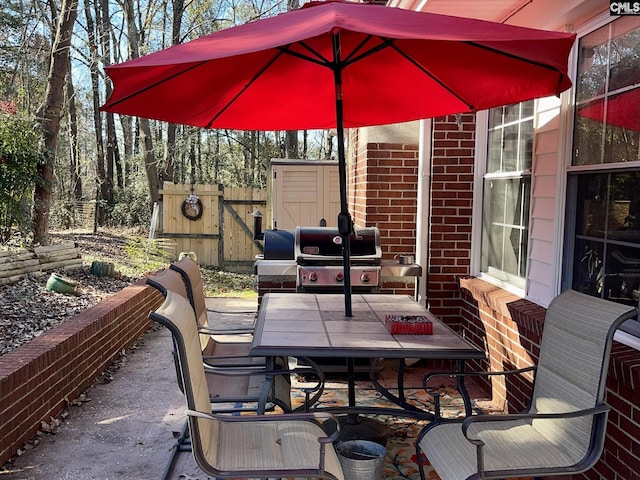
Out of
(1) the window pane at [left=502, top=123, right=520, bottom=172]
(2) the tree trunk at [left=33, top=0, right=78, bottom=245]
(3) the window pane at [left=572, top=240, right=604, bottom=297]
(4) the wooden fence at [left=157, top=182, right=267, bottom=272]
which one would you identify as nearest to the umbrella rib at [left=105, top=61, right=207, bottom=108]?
(3) the window pane at [left=572, top=240, right=604, bottom=297]

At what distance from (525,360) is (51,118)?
7295mm

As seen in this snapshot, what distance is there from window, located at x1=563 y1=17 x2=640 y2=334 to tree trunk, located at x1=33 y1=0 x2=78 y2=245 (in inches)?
276

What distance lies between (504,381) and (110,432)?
8.89 ft

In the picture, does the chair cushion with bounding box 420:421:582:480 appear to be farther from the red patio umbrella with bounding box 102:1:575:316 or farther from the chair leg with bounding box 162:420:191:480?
the chair leg with bounding box 162:420:191:480

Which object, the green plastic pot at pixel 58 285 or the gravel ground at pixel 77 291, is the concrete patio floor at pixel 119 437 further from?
the green plastic pot at pixel 58 285

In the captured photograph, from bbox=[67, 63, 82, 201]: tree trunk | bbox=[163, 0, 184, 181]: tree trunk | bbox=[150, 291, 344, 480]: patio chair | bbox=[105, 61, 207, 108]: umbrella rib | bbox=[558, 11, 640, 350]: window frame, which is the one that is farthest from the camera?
bbox=[67, 63, 82, 201]: tree trunk

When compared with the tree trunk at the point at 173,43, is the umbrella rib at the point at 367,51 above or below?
below

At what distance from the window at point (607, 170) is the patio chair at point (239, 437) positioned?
1.65 m

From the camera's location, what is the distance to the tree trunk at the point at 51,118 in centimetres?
777

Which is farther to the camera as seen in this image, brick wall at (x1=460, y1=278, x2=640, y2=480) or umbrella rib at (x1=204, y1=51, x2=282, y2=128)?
umbrella rib at (x1=204, y1=51, x2=282, y2=128)

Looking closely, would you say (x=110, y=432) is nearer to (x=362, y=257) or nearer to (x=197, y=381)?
(x=197, y=381)

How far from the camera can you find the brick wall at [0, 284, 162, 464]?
304 centimetres

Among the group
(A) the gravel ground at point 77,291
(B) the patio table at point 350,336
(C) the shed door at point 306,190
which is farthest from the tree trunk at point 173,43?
(B) the patio table at point 350,336
